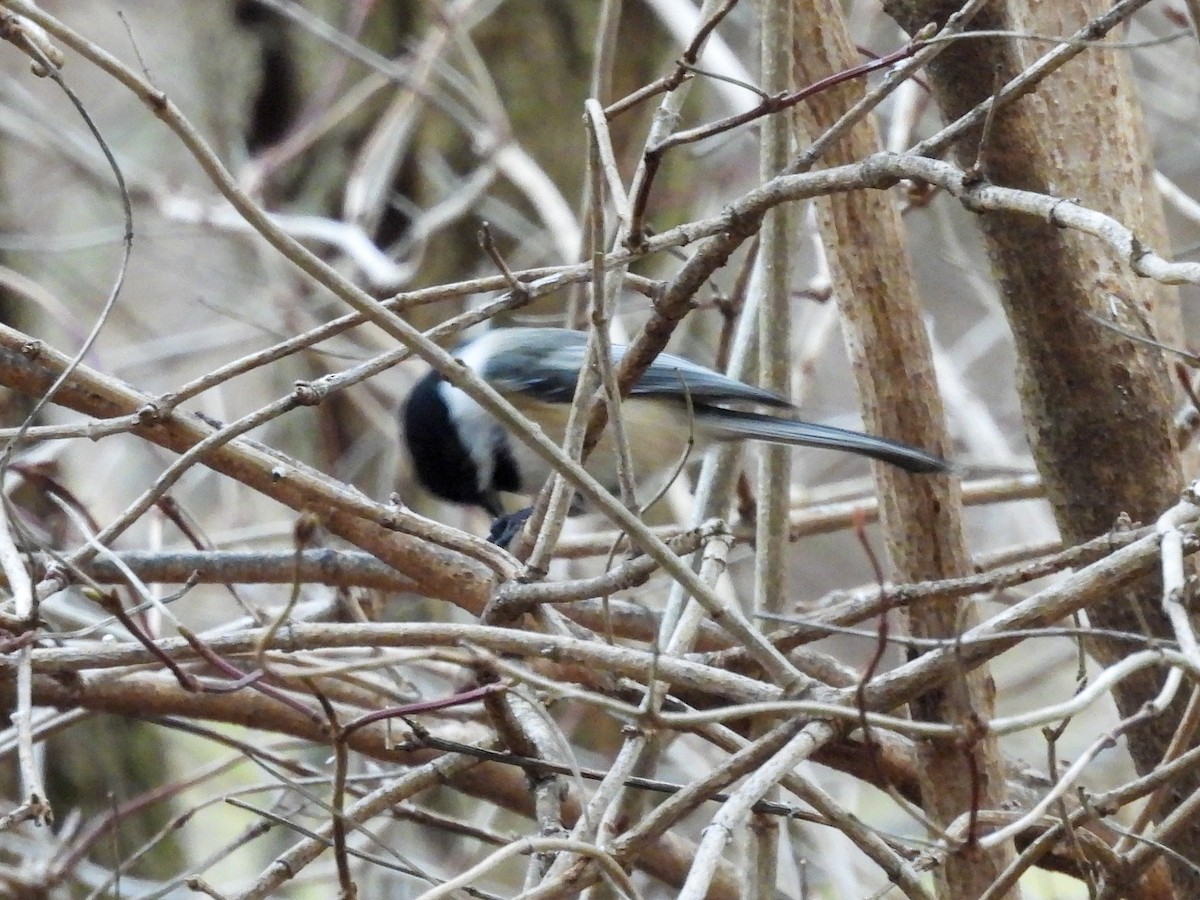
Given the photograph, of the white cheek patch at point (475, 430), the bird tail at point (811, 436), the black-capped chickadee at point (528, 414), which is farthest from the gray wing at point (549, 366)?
the bird tail at point (811, 436)

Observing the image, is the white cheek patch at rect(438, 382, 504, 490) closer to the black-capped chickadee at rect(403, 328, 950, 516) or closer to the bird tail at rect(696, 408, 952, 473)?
the black-capped chickadee at rect(403, 328, 950, 516)

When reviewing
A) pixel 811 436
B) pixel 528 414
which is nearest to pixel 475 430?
pixel 528 414

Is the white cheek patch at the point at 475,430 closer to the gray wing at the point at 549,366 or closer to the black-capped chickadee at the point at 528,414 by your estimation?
the black-capped chickadee at the point at 528,414

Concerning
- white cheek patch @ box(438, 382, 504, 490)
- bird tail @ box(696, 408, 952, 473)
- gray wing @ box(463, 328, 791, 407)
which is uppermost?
gray wing @ box(463, 328, 791, 407)

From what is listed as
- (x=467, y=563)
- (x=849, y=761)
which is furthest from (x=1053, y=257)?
(x=467, y=563)

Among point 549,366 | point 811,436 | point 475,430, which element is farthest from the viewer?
point 549,366

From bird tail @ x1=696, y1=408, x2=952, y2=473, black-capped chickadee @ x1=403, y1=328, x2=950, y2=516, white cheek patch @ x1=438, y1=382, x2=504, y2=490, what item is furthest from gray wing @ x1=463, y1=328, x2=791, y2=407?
bird tail @ x1=696, y1=408, x2=952, y2=473

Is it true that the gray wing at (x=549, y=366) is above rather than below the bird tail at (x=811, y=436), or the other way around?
above

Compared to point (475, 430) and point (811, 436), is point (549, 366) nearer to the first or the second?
point (475, 430)

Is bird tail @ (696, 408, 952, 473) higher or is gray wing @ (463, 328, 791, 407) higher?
gray wing @ (463, 328, 791, 407)

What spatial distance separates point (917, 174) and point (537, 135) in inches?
126

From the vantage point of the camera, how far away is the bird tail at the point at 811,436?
1844 mm

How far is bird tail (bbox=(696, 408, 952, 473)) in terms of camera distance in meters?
1.84

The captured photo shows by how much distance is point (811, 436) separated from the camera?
2.36 meters
